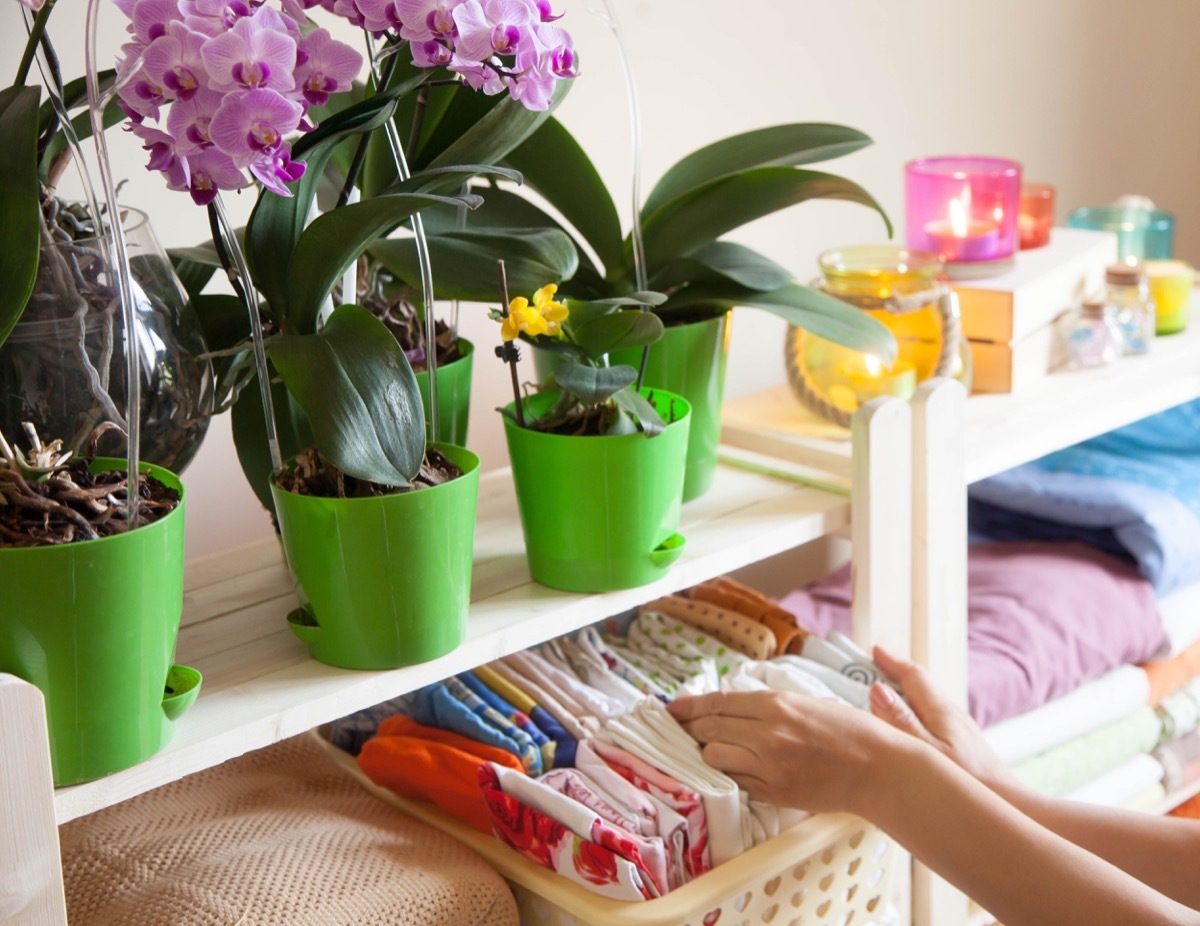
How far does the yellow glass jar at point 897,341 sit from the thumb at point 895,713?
321 millimetres

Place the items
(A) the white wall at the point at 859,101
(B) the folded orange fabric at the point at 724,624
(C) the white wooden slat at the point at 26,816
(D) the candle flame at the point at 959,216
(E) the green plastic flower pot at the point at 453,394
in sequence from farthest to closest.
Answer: (D) the candle flame at the point at 959,216 → (A) the white wall at the point at 859,101 → (B) the folded orange fabric at the point at 724,624 → (E) the green plastic flower pot at the point at 453,394 → (C) the white wooden slat at the point at 26,816

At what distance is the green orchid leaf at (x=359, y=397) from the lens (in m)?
0.75

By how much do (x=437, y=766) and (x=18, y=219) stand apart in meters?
0.51

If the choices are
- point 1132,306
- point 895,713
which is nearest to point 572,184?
point 895,713

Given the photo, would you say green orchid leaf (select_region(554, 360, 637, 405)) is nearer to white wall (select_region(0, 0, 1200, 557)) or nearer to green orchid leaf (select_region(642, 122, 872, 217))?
green orchid leaf (select_region(642, 122, 872, 217))

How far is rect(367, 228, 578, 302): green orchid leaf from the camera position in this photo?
36.2 inches

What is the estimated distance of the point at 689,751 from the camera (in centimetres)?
103

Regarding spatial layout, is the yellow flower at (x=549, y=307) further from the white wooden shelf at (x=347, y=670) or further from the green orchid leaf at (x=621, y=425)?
the white wooden shelf at (x=347, y=670)

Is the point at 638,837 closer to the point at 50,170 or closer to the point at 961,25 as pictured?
the point at 50,170

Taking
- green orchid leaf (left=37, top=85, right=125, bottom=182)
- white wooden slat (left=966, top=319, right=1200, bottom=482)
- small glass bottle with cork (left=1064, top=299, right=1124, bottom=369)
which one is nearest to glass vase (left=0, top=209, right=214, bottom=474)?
green orchid leaf (left=37, top=85, right=125, bottom=182)

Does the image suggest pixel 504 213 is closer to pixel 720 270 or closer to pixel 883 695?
pixel 720 270

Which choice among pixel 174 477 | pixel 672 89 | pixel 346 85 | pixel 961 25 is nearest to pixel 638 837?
pixel 174 477

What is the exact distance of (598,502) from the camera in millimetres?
936

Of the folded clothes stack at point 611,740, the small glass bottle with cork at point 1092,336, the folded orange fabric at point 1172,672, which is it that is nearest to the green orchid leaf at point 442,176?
the folded clothes stack at point 611,740
